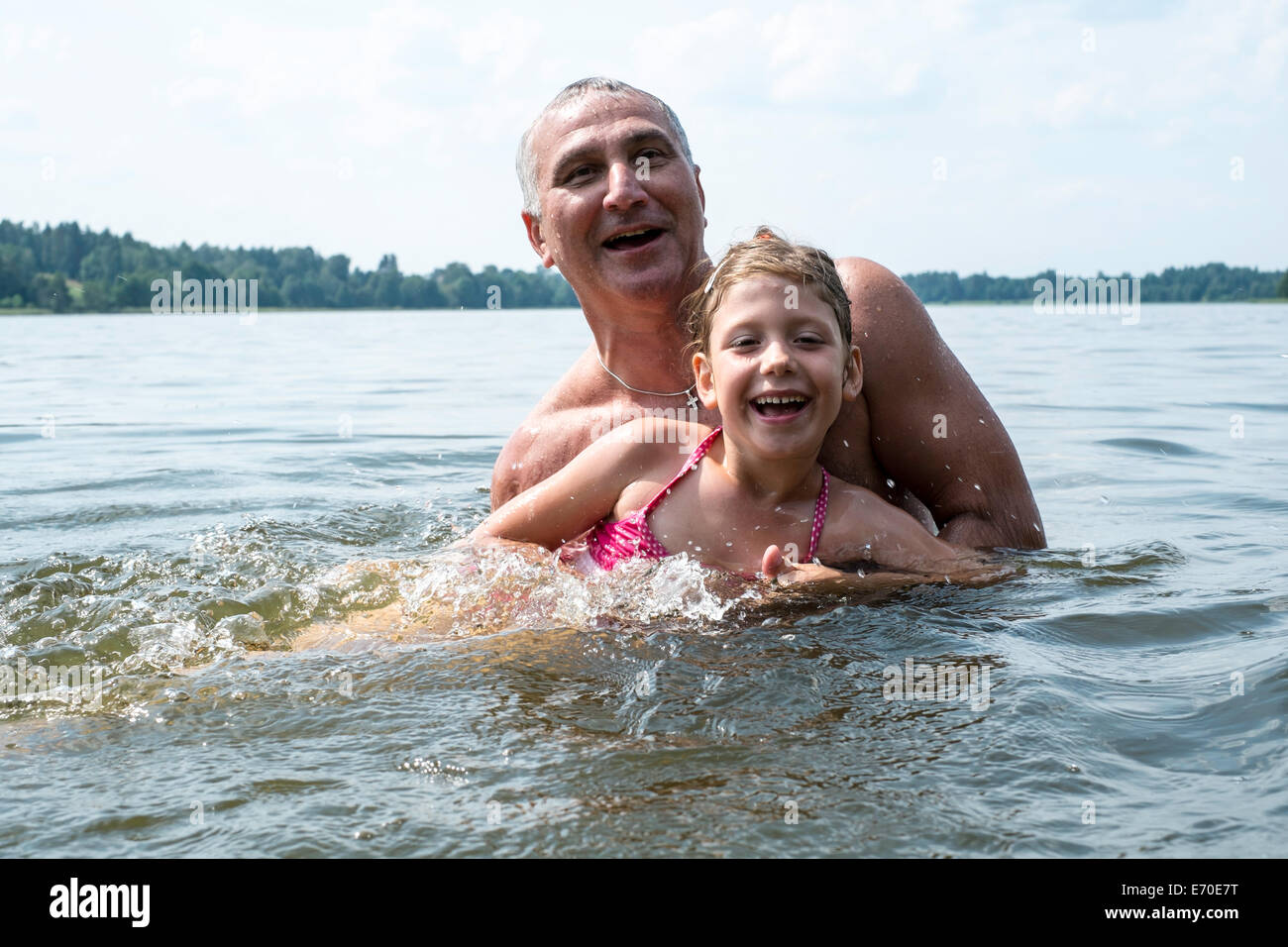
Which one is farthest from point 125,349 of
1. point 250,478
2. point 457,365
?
point 250,478

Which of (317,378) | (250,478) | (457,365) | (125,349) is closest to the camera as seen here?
(250,478)

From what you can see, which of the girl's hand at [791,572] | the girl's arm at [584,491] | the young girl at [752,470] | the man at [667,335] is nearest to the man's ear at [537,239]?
the man at [667,335]

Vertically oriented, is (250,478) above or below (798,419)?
below

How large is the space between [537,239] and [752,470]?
1379mm

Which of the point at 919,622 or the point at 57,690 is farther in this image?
the point at 919,622

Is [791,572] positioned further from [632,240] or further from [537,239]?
[537,239]

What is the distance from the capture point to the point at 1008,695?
2865 mm

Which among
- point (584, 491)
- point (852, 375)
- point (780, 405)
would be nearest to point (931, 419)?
point (852, 375)

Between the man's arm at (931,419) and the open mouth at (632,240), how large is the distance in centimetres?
64

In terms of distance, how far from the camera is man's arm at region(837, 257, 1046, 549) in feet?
12.9
